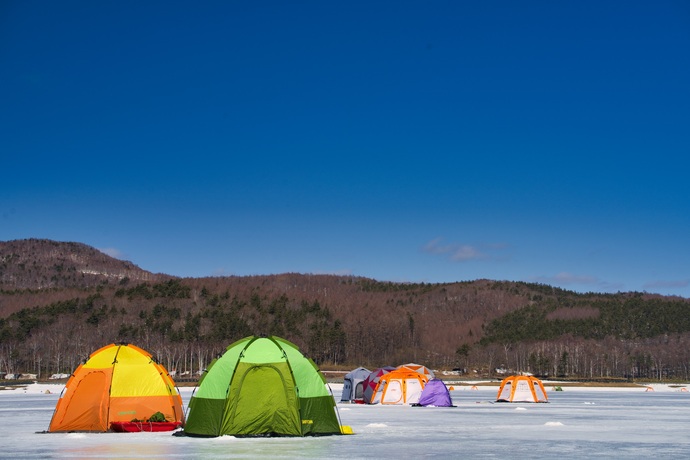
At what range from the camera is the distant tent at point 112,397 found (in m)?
28.6

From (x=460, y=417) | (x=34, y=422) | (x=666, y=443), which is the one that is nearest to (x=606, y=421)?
(x=460, y=417)

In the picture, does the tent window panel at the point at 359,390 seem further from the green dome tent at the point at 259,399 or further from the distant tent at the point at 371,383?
the green dome tent at the point at 259,399

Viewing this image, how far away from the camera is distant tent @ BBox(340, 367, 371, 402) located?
174 feet

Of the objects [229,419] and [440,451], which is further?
[229,419]

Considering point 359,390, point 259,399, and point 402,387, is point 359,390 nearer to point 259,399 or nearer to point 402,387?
point 402,387

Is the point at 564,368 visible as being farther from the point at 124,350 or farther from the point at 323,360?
the point at 124,350

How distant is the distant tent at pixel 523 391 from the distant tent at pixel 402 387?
6.82 m

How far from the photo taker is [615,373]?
7825 inches

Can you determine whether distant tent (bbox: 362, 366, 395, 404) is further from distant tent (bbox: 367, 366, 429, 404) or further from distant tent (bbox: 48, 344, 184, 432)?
distant tent (bbox: 48, 344, 184, 432)

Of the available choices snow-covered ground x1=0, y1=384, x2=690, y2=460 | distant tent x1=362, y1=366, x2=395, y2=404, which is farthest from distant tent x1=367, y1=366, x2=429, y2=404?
snow-covered ground x1=0, y1=384, x2=690, y2=460

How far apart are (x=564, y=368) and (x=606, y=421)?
162m

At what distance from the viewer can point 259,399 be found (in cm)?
2619

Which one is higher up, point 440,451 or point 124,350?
point 124,350

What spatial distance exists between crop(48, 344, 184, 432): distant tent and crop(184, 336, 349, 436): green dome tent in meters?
2.82
